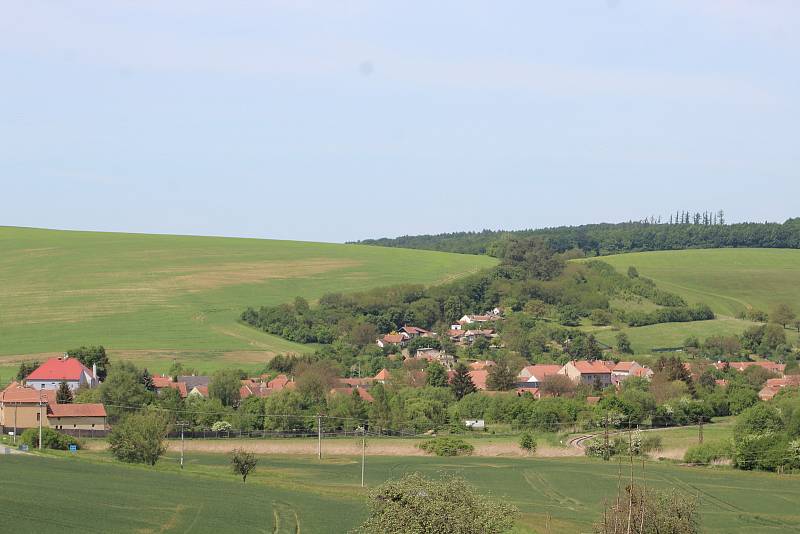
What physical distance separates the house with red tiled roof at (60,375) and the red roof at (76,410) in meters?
17.3

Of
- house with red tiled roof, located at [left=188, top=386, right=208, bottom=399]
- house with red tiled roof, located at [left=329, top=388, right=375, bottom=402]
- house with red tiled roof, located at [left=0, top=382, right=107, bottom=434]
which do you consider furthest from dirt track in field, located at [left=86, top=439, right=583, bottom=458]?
house with red tiled roof, located at [left=188, top=386, right=208, bottom=399]

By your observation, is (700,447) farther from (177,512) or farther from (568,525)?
(177,512)

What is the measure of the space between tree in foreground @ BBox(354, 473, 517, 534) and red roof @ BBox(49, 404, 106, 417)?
5500 centimetres

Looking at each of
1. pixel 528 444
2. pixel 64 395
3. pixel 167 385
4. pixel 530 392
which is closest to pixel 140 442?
pixel 528 444

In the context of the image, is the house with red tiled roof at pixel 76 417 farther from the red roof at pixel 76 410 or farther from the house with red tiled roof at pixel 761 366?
the house with red tiled roof at pixel 761 366

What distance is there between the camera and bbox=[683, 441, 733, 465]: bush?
265ft

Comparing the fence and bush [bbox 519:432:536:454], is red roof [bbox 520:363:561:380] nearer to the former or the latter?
the fence

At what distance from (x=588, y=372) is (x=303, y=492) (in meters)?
80.8

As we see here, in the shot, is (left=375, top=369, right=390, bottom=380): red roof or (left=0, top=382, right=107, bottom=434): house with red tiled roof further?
(left=375, top=369, right=390, bottom=380): red roof

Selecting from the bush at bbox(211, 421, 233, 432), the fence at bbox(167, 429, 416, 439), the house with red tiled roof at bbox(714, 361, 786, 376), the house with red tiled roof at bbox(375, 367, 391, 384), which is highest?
the house with red tiled roof at bbox(714, 361, 786, 376)

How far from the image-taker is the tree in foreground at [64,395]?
330ft

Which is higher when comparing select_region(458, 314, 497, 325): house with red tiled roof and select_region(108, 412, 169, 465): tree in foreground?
select_region(458, 314, 497, 325): house with red tiled roof

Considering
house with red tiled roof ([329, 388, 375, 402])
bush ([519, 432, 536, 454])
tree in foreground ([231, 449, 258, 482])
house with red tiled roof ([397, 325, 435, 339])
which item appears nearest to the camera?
tree in foreground ([231, 449, 258, 482])

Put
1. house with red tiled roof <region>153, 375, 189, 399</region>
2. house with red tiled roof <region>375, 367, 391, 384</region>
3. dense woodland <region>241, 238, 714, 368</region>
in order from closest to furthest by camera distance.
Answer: house with red tiled roof <region>153, 375, 189, 399</region> < house with red tiled roof <region>375, 367, 391, 384</region> < dense woodland <region>241, 238, 714, 368</region>
